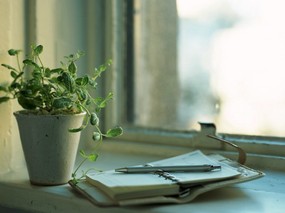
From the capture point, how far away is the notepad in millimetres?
713

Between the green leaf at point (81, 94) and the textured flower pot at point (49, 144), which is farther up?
the green leaf at point (81, 94)

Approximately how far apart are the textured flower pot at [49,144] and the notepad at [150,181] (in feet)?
0.19

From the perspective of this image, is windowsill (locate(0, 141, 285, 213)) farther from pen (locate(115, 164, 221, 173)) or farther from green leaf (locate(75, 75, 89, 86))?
green leaf (locate(75, 75, 89, 86))

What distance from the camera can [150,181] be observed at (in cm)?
75

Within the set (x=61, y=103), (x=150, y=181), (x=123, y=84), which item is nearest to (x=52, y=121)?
(x=61, y=103)

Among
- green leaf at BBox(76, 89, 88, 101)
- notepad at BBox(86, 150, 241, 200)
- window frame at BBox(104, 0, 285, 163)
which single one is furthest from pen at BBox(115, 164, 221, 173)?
window frame at BBox(104, 0, 285, 163)

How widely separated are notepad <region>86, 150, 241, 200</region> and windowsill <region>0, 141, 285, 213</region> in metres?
0.03

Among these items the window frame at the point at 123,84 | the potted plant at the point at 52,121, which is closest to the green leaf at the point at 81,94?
the potted plant at the point at 52,121

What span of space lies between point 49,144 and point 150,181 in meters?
0.20

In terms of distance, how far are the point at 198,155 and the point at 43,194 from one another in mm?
332

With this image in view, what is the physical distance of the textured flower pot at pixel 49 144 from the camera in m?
0.81

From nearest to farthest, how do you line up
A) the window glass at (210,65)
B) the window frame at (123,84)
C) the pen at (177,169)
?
the pen at (177,169)
the window glass at (210,65)
the window frame at (123,84)

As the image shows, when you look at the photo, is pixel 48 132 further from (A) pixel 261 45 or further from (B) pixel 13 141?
(A) pixel 261 45

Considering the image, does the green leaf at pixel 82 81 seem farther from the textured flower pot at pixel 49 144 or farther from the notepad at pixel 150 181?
the notepad at pixel 150 181
